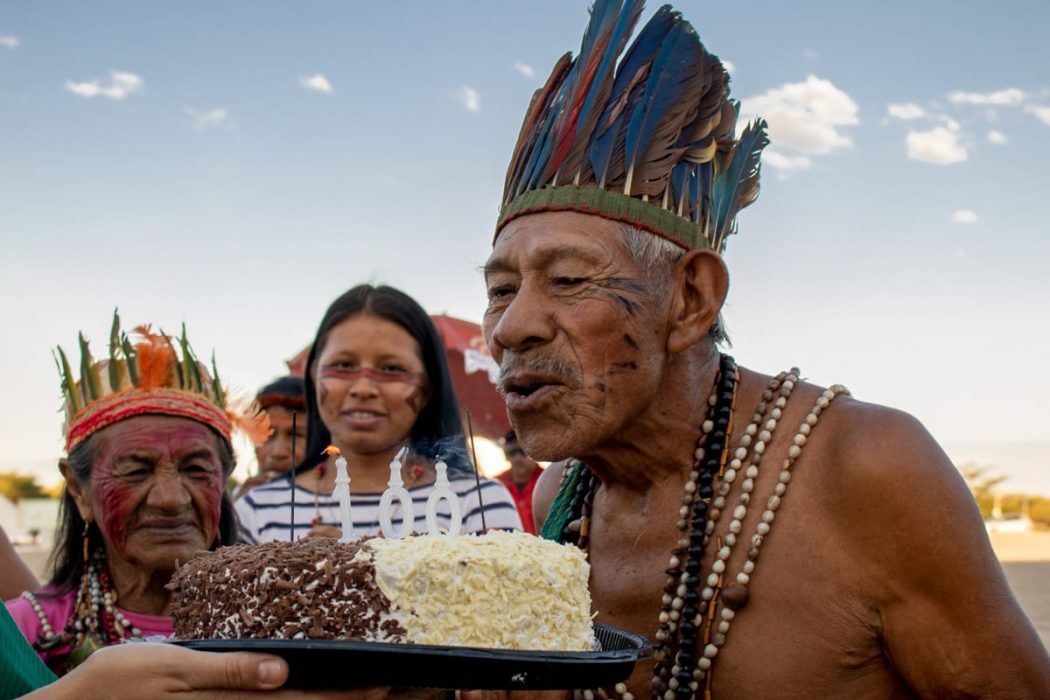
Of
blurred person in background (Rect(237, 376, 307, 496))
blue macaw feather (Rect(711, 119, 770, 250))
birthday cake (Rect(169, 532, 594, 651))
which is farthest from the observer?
blurred person in background (Rect(237, 376, 307, 496))

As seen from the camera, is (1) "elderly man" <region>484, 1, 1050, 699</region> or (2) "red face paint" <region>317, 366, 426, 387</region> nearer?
(1) "elderly man" <region>484, 1, 1050, 699</region>

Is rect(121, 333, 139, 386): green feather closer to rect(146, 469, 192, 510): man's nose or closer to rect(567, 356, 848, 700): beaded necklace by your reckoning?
rect(146, 469, 192, 510): man's nose

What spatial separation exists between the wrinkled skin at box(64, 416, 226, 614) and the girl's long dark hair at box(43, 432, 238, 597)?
7cm

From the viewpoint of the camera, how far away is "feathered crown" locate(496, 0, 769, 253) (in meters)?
2.97

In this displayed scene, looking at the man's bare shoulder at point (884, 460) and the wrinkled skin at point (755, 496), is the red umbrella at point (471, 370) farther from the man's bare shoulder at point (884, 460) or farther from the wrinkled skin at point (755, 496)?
the man's bare shoulder at point (884, 460)

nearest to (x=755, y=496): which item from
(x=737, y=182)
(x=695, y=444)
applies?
(x=695, y=444)

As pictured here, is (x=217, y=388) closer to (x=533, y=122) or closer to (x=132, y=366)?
(x=132, y=366)

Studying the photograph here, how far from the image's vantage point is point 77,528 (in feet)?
12.5

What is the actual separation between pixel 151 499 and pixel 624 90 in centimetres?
222

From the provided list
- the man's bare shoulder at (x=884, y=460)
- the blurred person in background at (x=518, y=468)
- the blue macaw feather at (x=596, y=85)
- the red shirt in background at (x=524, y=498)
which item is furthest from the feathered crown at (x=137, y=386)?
the blurred person in background at (x=518, y=468)

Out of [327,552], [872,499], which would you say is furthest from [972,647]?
[327,552]

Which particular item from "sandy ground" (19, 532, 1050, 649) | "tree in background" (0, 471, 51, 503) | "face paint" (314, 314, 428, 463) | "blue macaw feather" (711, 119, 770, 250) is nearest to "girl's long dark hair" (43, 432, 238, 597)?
"face paint" (314, 314, 428, 463)

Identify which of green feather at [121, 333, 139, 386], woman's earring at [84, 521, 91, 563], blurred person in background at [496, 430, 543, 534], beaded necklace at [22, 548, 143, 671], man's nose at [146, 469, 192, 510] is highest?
green feather at [121, 333, 139, 386]

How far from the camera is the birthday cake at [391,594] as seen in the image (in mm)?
2205
